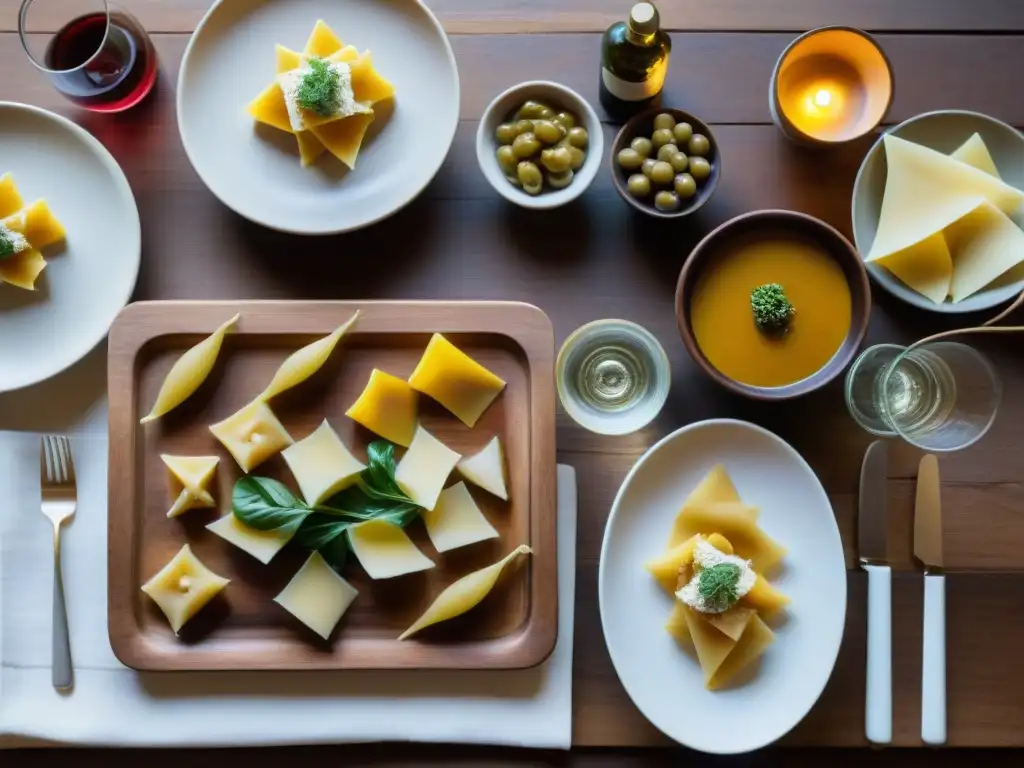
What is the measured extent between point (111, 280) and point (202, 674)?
571 mm

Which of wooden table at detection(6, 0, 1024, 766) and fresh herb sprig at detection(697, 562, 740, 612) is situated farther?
wooden table at detection(6, 0, 1024, 766)

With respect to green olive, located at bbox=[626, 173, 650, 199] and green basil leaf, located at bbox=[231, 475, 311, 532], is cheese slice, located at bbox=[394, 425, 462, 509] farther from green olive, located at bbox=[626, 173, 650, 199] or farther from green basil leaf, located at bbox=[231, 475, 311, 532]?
green olive, located at bbox=[626, 173, 650, 199]

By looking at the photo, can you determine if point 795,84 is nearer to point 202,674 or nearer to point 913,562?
point 913,562

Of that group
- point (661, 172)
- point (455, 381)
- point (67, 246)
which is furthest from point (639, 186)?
point (67, 246)

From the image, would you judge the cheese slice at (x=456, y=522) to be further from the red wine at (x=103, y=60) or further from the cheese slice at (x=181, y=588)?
the red wine at (x=103, y=60)

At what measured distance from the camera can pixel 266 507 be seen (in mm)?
1207

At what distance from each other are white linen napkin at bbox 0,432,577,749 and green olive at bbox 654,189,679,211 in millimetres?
498

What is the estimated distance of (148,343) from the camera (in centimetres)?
125

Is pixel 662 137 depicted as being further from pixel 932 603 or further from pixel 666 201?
pixel 932 603

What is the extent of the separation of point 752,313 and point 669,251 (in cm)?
17

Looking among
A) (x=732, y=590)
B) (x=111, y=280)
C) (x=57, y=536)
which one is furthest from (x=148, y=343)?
(x=732, y=590)

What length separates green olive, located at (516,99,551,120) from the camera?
126cm

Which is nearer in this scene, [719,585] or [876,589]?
[719,585]

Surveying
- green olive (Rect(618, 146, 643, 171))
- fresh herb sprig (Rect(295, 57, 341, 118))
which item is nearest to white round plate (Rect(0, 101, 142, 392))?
fresh herb sprig (Rect(295, 57, 341, 118))
